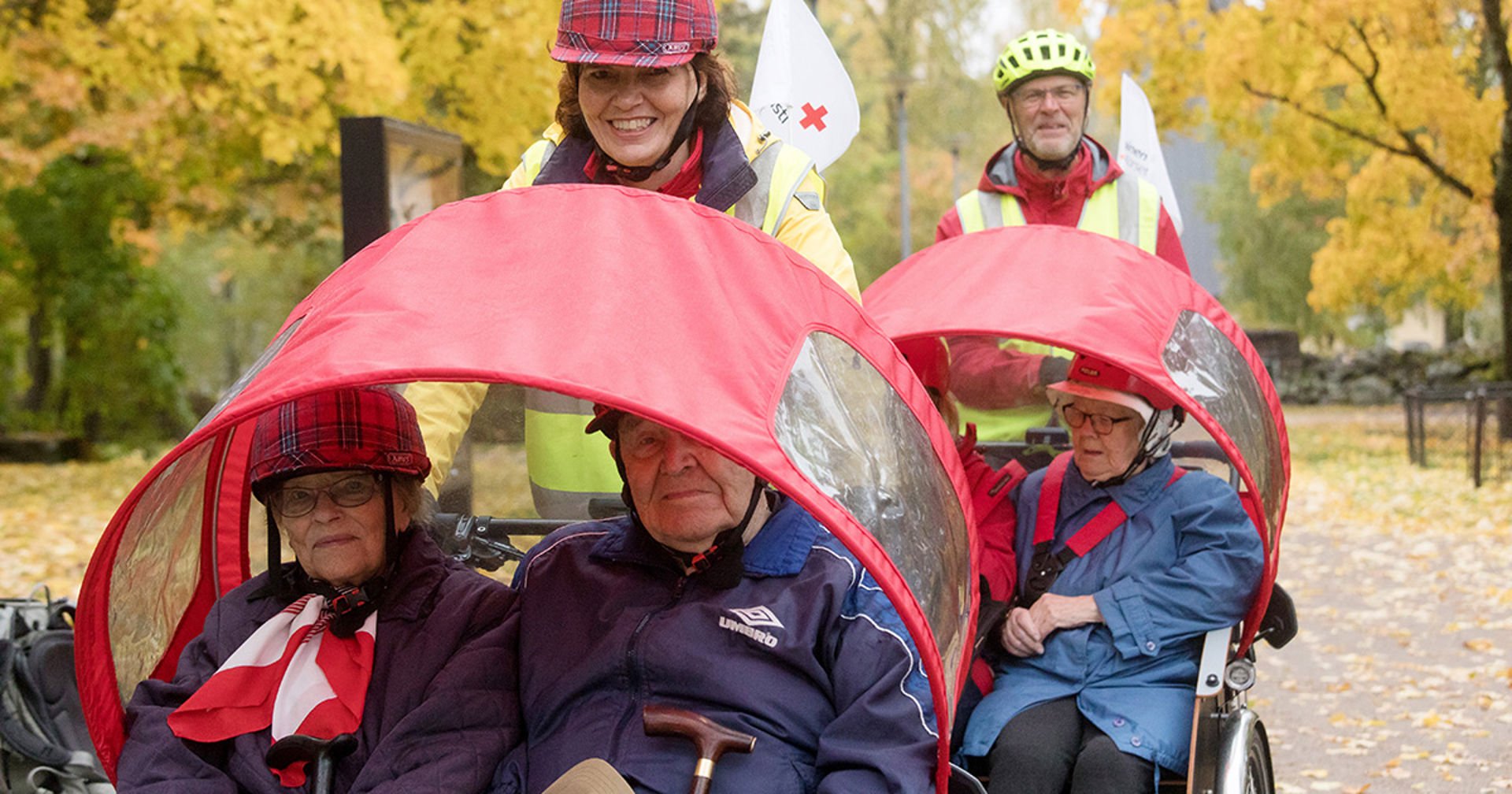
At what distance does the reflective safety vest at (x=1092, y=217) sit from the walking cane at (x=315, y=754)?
2557mm

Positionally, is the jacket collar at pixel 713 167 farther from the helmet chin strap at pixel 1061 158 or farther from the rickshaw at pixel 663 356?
the helmet chin strap at pixel 1061 158

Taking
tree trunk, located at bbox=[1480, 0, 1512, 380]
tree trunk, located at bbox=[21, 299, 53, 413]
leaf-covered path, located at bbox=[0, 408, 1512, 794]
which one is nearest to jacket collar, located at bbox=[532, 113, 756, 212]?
leaf-covered path, located at bbox=[0, 408, 1512, 794]

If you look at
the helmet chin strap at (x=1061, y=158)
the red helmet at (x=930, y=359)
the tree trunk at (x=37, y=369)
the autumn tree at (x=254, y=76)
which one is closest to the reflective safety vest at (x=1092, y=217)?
the helmet chin strap at (x=1061, y=158)

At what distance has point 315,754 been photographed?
295 cm

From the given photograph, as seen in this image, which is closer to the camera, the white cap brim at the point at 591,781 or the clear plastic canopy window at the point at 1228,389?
the white cap brim at the point at 591,781

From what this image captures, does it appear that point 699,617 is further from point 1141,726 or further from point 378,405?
point 1141,726

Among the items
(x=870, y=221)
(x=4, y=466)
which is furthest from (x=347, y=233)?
(x=870, y=221)

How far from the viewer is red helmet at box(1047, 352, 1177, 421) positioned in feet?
13.1

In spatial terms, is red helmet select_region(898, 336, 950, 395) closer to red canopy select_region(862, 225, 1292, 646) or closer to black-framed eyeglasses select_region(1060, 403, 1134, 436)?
red canopy select_region(862, 225, 1292, 646)

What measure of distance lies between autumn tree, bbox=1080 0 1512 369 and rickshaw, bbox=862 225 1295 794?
13.3 metres

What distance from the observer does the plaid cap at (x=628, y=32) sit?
135 inches

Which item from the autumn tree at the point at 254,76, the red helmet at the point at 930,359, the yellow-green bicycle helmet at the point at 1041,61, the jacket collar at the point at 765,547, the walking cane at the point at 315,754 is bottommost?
the walking cane at the point at 315,754

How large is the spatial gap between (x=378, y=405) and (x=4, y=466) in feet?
60.6

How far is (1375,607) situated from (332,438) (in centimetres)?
A: 850
